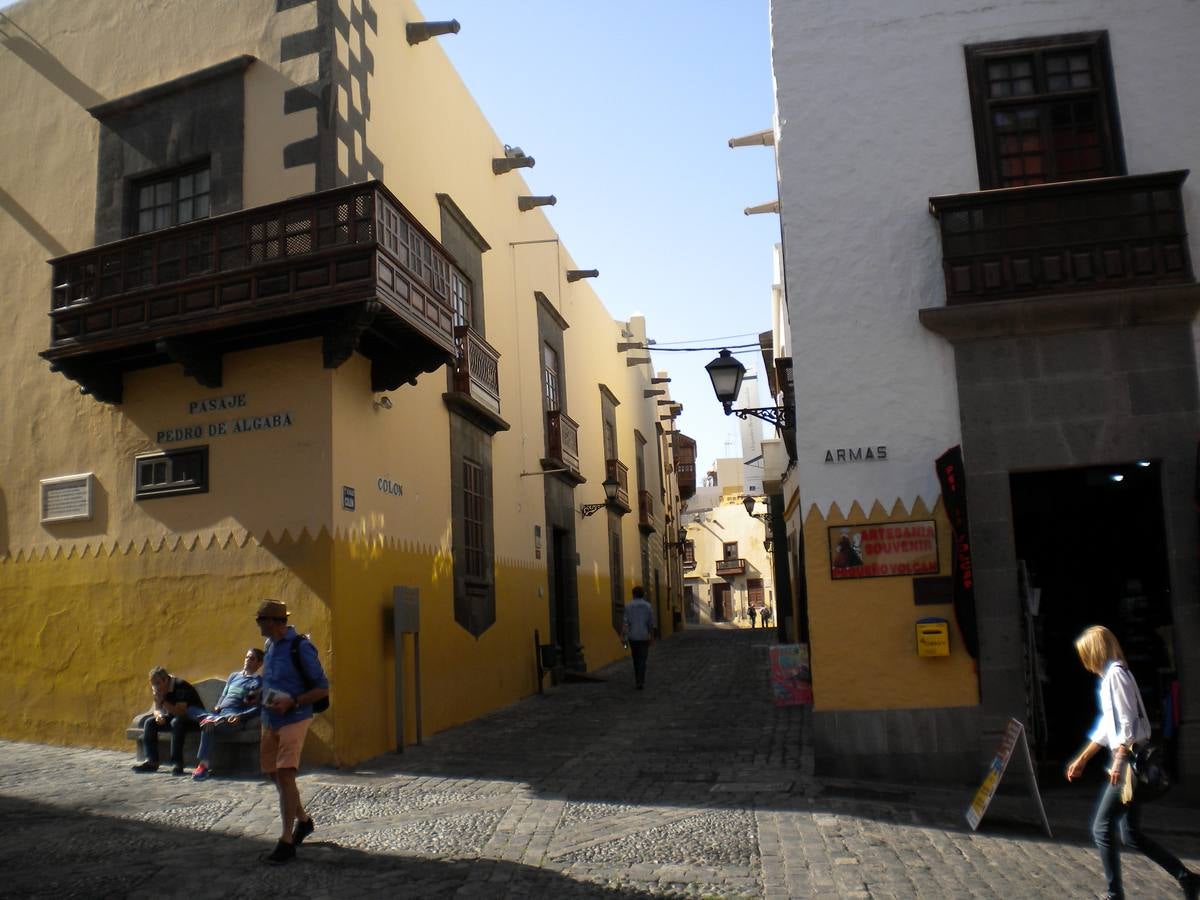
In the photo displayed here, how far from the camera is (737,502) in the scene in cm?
5619

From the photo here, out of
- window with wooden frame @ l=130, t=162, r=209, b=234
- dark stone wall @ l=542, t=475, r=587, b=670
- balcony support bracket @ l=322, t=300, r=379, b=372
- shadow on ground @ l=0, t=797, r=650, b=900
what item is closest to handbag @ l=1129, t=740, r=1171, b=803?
shadow on ground @ l=0, t=797, r=650, b=900

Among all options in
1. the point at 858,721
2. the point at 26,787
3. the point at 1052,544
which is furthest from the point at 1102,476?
the point at 26,787

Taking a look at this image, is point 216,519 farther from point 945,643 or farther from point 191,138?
point 945,643

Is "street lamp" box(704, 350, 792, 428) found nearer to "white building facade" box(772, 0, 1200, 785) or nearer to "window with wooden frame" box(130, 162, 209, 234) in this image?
"white building facade" box(772, 0, 1200, 785)

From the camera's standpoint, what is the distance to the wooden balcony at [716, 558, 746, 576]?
185ft

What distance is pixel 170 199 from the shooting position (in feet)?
37.3

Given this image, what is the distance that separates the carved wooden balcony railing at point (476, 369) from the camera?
1359 centimetres

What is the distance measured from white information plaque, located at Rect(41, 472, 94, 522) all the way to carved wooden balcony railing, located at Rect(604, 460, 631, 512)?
13.8 metres

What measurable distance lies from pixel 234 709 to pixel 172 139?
5973 millimetres

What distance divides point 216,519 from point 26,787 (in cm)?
279

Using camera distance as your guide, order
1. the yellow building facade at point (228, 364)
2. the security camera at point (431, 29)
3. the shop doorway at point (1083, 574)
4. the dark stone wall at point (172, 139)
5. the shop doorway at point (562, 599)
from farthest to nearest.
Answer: the shop doorway at point (562, 599), the security camera at point (431, 29), the dark stone wall at point (172, 139), the yellow building facade at point (228, 364), the shop doorway at point (1083, 574)

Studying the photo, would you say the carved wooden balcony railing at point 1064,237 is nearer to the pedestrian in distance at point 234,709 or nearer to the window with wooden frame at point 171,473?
the pedestrian in distance at point 234,709

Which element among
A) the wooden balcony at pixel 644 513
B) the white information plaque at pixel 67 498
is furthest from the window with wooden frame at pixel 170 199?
the wooden balcony at pixel 644 513

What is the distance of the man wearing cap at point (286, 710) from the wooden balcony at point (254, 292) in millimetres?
3798
